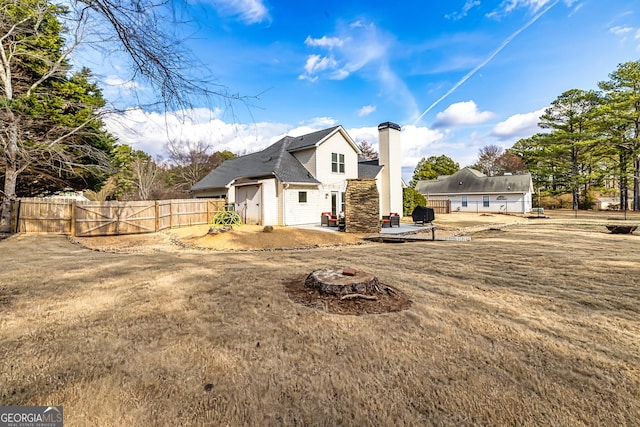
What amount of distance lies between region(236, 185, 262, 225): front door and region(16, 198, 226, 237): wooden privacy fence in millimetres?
3910

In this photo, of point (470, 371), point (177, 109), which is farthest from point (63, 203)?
point (470, 371)

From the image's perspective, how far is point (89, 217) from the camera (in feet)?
41.9

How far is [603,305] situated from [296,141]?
18174mm

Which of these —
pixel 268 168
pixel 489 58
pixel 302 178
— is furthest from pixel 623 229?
pixel 268 168

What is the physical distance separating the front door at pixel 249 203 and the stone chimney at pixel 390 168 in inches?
354

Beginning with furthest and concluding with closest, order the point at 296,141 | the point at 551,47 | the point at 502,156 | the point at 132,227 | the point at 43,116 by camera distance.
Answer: the point at 502,156 → the point at 296,141 → the point at 132,227 → the point at 43,116 → the point at 551,47

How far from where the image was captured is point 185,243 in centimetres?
1052

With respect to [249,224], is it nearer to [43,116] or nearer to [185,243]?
[185,243]

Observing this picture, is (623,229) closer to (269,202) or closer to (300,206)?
(300,206)

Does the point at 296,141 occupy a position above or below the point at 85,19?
above

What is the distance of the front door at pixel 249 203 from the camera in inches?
600

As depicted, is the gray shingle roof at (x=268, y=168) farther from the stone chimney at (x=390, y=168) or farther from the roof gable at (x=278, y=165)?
the stone chimney at (x=390, y=168)

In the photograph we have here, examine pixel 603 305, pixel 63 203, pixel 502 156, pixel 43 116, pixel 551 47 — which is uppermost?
pixel 502 156

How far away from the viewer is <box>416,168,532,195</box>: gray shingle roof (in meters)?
31.5
